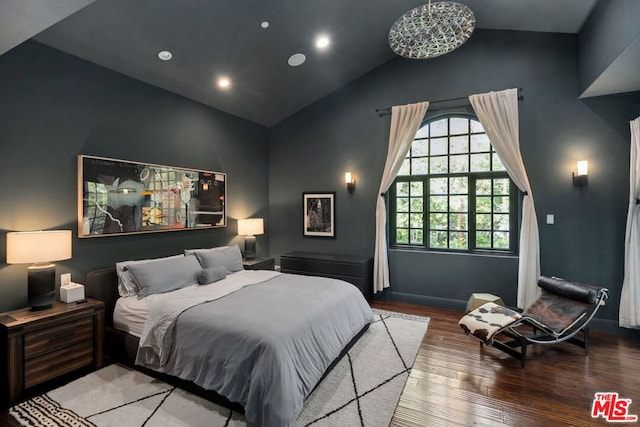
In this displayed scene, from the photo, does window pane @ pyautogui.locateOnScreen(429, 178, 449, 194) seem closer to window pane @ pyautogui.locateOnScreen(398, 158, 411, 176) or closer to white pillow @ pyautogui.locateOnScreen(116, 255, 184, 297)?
window pane @ pyautogui.locateOnScreen(398, 158, 411, 176)

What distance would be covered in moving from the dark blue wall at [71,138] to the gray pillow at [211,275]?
898 millimetres

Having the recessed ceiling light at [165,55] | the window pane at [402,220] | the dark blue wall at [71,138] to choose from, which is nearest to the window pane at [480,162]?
the window pane at [402,220]

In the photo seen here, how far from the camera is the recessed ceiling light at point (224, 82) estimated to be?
13.8 ft

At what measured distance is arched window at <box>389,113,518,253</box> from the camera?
4367mm

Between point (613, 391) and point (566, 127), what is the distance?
119 inches

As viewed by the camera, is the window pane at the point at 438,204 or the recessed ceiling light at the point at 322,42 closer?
the recessed ceiling light at the point at 322,42

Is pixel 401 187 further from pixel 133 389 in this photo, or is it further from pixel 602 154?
pixel 133 389

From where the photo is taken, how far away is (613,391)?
2.47m

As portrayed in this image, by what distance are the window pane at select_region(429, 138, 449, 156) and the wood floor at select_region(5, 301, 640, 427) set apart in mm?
2713

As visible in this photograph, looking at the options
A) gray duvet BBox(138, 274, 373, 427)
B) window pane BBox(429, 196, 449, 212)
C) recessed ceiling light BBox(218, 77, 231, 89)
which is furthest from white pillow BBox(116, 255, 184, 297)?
window pane BBox(429, 196, 449, 212)

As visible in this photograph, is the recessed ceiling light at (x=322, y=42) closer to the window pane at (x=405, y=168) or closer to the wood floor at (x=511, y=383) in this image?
the window pane at (x=405, y=168)

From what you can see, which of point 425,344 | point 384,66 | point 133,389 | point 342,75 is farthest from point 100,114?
point 425,344

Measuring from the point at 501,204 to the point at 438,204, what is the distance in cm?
86

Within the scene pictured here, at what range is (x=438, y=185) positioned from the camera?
4.74 meters
